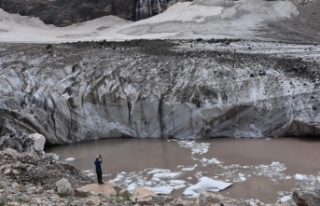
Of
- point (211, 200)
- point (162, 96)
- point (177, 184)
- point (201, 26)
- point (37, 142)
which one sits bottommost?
point (177, 184)

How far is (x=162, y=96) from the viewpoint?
14531 millimetres

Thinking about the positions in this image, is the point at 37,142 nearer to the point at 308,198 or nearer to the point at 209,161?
the point at 209,161

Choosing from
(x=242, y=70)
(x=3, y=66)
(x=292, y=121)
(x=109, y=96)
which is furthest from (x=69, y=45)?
(x=292, y=121)

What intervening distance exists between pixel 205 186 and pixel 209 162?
6.07 feet

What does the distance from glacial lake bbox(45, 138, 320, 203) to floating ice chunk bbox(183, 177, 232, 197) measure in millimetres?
136

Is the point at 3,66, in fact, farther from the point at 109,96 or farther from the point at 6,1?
the point at 6,1

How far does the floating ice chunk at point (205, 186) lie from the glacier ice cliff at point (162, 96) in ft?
14.1

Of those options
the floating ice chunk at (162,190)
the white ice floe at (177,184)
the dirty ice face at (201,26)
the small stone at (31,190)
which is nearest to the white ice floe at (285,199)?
the white ice floe at (177,184)

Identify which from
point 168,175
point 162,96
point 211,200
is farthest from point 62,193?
point 162,96

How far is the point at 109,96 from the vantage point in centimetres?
1473

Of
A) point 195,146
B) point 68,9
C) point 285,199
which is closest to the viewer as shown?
point 285,199

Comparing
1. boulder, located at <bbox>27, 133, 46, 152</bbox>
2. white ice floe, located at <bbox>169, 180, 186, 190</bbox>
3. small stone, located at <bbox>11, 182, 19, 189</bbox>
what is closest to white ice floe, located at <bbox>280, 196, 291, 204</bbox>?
white ice floe, located at <bbox>169, 180, 186, 190</bbox>

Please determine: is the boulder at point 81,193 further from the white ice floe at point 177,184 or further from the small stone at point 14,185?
the white ice floe at point 177,184

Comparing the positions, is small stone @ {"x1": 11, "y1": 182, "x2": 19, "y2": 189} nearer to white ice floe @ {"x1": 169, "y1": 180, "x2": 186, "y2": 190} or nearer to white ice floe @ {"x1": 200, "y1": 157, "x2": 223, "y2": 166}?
white ice floe @ {"x1": 169, "y1": 180, "x2": 186, "y2": 190}
